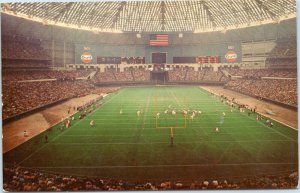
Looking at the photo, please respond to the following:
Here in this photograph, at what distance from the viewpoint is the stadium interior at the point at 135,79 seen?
15.2m

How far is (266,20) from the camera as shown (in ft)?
137

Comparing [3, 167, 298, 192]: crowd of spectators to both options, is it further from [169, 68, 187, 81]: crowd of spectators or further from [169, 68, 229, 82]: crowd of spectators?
[169, 68, 187, 81]: crowd of spectators

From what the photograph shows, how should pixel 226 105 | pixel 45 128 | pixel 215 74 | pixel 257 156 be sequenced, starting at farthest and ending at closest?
pixel 215 74
pixel 226 105
pixel 45 128
pixel 257 156

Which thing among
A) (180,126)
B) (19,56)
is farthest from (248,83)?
(19,56)

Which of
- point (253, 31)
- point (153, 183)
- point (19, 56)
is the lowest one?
point (153, 183)

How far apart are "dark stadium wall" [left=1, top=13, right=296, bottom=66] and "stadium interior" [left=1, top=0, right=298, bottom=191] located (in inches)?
6.9

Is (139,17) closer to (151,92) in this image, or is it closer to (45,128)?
(151,92)

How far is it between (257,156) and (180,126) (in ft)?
24.2

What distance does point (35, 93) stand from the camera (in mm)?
28391

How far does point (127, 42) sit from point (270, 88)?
20.9 metres

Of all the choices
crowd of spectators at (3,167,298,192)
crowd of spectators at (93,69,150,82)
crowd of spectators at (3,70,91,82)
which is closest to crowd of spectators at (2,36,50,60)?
crowd of spectators at (3,70,91,82)

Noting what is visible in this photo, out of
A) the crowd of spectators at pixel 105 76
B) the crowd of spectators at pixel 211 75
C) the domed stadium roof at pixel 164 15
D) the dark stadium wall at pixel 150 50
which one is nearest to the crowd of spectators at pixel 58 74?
the crowd of spectators at pixel 105 76

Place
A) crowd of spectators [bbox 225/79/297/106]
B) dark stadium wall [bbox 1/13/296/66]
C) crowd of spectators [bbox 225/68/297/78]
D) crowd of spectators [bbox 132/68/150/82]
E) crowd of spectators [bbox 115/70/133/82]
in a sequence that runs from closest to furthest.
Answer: crowd of spectators [bbox 225/79/297/106] < crowd of spectators [bbox 225/68/297/78] < dark stadium wall [bbox 1/13/296/66] < crowd of spectators [bbox 115/70/133/82] < crowd of spectators [bbox 132/68/150/82]

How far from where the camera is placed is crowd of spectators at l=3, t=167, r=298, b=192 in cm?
1444
